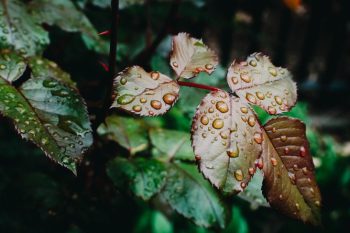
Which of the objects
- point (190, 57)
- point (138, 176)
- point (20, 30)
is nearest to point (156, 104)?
point (190, 57)

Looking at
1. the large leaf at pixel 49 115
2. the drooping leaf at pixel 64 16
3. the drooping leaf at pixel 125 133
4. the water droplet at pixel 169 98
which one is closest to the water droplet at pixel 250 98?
the water droplet at pixel 169 98

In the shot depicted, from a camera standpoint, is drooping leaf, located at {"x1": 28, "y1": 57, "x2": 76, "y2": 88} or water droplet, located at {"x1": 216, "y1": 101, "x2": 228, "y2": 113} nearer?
water droplet, located at {"x1": 216, "y1": 101, "x2": 228, "y2": 113}

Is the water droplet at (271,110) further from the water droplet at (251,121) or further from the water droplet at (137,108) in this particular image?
the water droplet at (137,108)

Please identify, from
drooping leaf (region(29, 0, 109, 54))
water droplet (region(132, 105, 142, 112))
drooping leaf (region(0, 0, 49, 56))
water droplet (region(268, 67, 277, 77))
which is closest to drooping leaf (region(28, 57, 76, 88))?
drooping leaf (region(0, 0, 49, 56))

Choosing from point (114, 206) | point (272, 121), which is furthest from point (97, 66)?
point (272, 121)

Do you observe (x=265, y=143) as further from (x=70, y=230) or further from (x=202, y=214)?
(x=70, y=230)

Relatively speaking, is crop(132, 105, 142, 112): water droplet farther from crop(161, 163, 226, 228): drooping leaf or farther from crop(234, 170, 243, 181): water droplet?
crop(161, 163, 226, 228): drooping leaf
